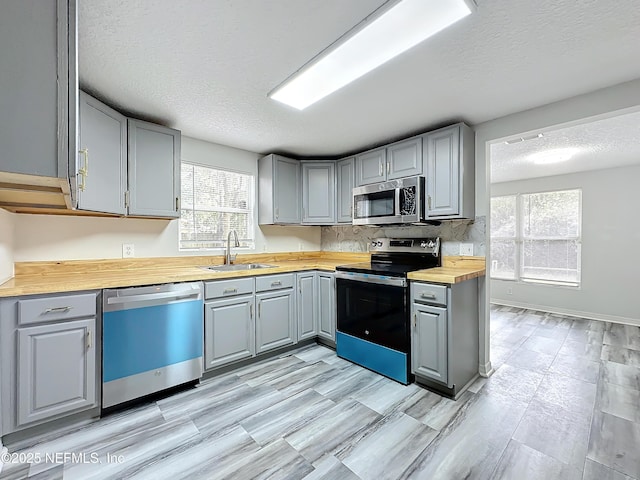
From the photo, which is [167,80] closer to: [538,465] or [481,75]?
[481,75]

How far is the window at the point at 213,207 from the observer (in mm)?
3039

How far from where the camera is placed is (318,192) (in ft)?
11.9

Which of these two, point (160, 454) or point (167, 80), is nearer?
point (160, 454)

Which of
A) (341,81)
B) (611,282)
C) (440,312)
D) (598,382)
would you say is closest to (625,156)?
(611,282)

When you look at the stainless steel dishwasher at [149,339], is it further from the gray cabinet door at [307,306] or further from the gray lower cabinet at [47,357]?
the gray cabinet door at [307,306]

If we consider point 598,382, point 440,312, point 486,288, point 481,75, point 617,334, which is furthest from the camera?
point 617,334

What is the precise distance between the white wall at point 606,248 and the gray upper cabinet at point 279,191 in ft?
13.7

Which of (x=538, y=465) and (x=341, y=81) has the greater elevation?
(x=341, y=81)

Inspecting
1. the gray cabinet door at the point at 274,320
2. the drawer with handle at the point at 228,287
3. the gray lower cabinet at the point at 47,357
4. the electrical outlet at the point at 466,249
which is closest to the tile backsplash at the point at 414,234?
the electrical outlet at the point at 466,249

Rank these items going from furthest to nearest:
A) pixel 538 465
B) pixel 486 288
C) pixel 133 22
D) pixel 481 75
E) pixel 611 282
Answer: pixel 611 282, pixel 486 288, pixel 481 75, pixel 538 465, pixel 133 22

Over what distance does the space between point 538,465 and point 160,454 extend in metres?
2.06

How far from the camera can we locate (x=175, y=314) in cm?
222

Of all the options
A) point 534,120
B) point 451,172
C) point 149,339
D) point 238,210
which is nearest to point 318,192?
point 238,210

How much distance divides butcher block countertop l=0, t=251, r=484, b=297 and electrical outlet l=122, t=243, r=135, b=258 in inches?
A: 1.6
